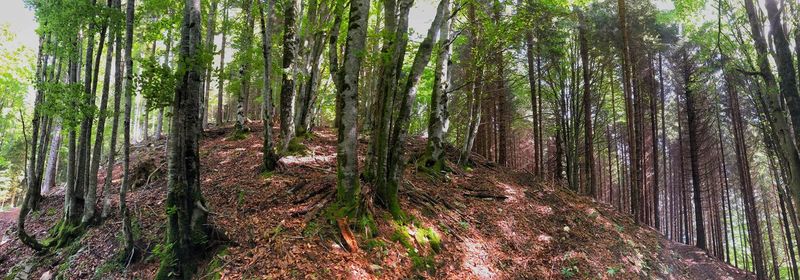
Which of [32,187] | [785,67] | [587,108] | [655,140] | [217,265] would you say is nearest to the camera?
[785,67]

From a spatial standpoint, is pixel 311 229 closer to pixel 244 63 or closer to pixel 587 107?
pixel 244 63

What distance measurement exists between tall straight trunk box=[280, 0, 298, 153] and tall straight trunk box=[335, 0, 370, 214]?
3293 millimetres

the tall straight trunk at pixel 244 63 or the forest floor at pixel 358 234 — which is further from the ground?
the tall straight trunk at pixel 244 63

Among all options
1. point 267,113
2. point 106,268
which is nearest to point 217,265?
point 106,268

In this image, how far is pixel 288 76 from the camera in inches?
387

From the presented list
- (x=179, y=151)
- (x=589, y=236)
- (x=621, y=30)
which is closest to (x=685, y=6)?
(x=621, y=30)

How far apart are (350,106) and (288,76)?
4.25 metres

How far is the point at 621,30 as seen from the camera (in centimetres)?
1365

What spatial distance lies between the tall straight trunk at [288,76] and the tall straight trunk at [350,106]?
10.8ft

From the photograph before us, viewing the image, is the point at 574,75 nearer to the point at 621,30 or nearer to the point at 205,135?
the point at 621,30

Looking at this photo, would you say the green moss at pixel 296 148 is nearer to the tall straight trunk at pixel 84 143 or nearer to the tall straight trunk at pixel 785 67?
the tall straight trunk at pixel 84 143

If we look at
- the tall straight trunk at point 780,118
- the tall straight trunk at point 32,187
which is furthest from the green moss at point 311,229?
the tall straight trunk at point 780,118

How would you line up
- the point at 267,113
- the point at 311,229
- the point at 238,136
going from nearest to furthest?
the point at 311,229 < the point at 267,113 < the point at 238,136

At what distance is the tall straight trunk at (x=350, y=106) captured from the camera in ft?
20.4
